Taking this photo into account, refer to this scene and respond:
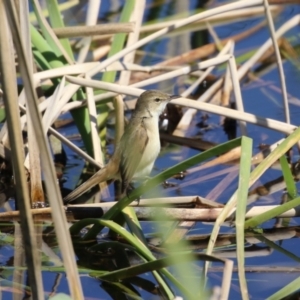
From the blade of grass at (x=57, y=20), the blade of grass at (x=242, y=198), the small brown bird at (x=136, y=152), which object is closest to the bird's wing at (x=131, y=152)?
the small brown bird at (x=136, y=152)

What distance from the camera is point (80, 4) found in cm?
735

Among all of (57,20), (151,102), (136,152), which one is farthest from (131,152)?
(57,20)

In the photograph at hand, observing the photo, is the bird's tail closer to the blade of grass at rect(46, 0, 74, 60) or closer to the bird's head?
the bird's head

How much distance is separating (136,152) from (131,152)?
32 mm

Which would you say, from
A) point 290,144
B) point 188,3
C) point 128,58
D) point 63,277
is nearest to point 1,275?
point 63,277

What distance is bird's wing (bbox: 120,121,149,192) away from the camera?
446 centimetres

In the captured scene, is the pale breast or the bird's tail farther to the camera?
the pale breast

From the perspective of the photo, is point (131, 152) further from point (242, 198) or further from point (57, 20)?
point (57, 20)

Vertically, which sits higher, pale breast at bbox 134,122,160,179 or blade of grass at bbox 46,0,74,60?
blade of grass at bbox 46,0,74,60

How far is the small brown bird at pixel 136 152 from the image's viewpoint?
14.7 ft

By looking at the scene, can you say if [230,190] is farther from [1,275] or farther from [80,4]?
[80,4]

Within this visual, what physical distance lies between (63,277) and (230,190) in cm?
158

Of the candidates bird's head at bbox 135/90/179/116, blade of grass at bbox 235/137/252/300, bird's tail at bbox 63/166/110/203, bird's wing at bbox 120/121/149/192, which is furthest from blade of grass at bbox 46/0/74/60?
blade of grass at bbox 235/137/252/300

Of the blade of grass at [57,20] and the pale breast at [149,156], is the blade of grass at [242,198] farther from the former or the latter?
the blade of grass at [57,20]
